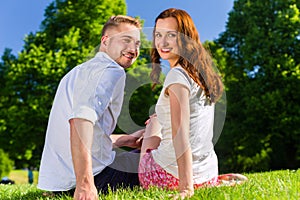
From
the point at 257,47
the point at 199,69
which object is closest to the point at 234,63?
the point at 257,47

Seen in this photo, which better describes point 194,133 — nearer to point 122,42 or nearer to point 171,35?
point 171,35

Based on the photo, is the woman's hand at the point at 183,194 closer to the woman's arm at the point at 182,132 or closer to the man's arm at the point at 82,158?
the woman's arm at the point at 182,132

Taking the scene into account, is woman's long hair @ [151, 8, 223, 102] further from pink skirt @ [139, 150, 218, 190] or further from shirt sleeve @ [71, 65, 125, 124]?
pink skirt @ [139, 150, 218, 190]

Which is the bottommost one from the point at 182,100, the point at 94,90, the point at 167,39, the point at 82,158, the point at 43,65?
Answer: the point at 82,158

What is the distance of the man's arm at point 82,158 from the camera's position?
2.94 meters

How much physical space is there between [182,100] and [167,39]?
72cm

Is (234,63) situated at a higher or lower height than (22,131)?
higher

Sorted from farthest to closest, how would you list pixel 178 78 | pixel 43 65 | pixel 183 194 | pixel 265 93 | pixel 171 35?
pixel 265 93 → pixel 43 65 → pixel 171 35 → pixel 178 78 → pixel 183 194

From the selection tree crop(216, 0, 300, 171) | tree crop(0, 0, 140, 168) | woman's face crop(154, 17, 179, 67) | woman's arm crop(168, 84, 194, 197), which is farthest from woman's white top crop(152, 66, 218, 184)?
tree crop(216, 0, 300, 171)

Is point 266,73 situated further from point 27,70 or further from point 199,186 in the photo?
point 199,186

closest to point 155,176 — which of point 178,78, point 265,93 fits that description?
point 178,78

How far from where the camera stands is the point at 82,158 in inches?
119

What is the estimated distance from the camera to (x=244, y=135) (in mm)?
20203

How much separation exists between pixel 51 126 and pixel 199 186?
4.95 feet
